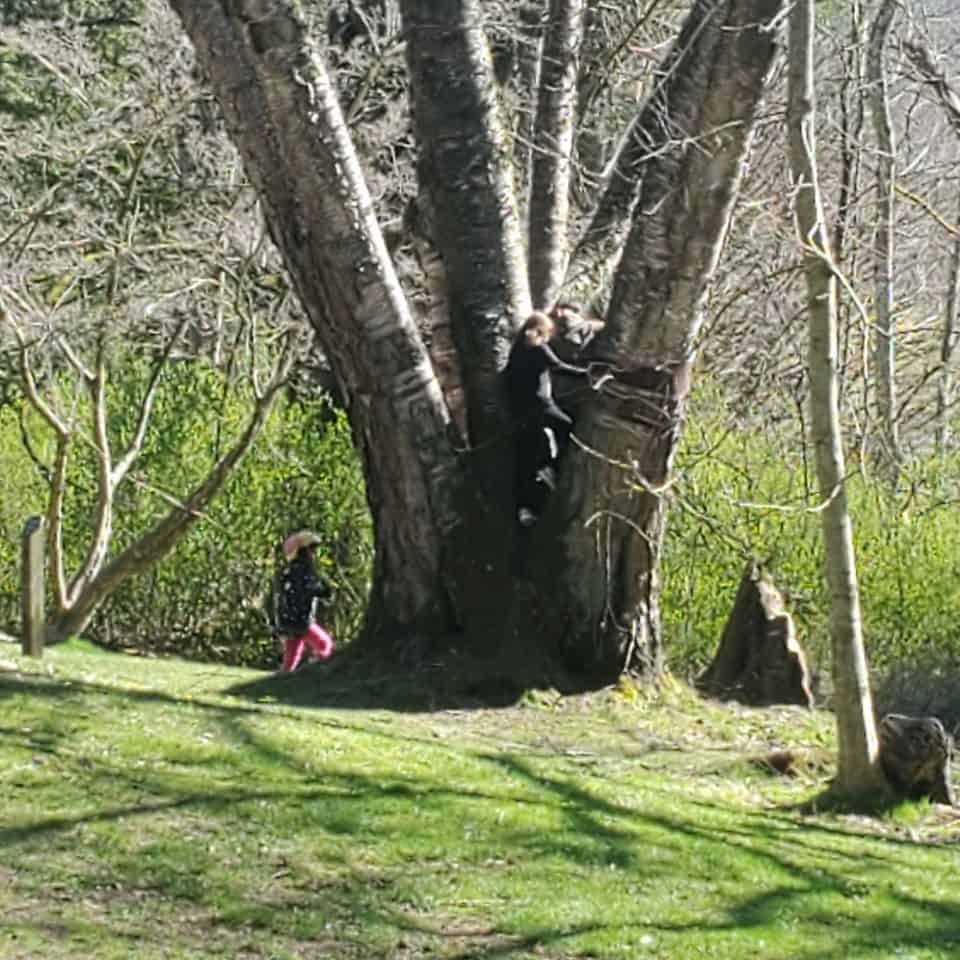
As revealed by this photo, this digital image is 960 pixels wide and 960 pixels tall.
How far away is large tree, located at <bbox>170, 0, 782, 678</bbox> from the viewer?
11742 millimetres

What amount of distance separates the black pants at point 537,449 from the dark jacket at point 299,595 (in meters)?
3.57

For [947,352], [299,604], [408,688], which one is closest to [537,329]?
[408,688]

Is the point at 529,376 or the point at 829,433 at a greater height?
the point at 529,376

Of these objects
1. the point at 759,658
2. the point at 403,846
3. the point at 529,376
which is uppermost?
the point at 529,376

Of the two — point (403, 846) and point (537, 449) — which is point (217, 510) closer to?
point (537, 449)

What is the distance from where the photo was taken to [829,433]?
9.88 metres

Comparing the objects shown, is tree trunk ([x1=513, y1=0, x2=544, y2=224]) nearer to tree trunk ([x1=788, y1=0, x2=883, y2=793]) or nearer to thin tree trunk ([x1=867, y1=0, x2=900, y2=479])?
thin tree trunk ([x1=867, y1=0, x2=900, y2=479])

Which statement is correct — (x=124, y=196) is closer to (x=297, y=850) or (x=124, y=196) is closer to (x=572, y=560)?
(x=572, y=560)

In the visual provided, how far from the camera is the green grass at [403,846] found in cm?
695

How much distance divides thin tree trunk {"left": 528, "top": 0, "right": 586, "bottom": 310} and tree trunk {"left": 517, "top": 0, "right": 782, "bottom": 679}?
2022 mm

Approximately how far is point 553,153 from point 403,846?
7077 millimetres

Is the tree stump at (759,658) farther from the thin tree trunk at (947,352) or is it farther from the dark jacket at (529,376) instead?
the thin tree trunk at (947,352)

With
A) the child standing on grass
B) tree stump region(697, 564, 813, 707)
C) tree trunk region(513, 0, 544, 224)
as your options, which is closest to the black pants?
tree stump region(697, 564, 813, 707)

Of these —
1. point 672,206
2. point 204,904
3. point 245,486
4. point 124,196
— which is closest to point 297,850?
point 204,904
